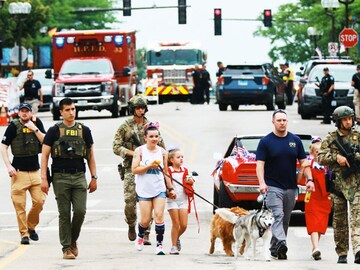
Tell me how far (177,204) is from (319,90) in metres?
29.2

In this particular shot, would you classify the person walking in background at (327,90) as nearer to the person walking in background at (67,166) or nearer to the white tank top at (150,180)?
the white tank top at (150,180)

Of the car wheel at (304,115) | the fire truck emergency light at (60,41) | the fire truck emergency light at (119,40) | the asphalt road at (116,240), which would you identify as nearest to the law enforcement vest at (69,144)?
the asphalt road at (116,240)

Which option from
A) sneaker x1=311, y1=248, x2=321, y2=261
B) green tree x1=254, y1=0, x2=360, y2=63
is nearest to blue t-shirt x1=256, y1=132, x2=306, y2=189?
sneaker x1=311, y1=248, x2=321, y2=261

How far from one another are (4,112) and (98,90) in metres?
3.83

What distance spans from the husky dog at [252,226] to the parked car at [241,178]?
12.8 ft

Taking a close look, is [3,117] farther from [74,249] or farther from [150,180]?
[74,249]

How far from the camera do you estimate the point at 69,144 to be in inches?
599

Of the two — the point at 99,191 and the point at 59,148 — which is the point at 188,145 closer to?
the point at 99,191

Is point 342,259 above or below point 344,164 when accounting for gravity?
below

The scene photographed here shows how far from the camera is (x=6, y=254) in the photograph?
16.1 m

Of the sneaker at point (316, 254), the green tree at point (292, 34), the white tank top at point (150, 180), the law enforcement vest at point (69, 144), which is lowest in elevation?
the green tree at point (292, 34)

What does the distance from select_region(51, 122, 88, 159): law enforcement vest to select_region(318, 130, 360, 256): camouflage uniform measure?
2.55 meters

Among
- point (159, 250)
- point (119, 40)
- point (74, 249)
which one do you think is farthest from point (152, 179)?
point (119, 40)

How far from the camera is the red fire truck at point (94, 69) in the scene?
156ft
